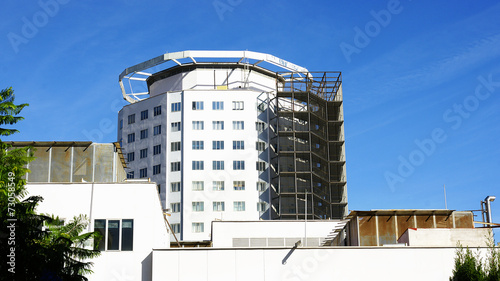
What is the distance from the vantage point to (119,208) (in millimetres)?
50750

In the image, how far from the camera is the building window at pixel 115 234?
4972 centimetres

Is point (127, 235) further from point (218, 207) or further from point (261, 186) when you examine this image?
point (261, 186)

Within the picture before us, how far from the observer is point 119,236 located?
50.2 metres

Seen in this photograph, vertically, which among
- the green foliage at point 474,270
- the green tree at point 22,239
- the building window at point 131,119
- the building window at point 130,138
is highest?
the building window at point 131,119

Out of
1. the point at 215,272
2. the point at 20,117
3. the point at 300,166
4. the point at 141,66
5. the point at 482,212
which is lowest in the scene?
the point at 215,272

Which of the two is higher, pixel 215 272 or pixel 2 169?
pixel 2 169

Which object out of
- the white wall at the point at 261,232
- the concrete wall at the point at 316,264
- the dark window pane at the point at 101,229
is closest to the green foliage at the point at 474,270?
the concrete wall at the point at 316,264

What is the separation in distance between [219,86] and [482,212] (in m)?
82.5

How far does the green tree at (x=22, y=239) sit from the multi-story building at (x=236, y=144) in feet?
275

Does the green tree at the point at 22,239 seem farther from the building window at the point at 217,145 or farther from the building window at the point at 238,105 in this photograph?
the building window at the point at 238,105

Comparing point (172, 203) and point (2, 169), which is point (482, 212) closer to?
point (2, 169)

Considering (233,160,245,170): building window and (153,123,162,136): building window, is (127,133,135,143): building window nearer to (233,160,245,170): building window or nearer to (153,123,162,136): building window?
(153,123,162,136): building window

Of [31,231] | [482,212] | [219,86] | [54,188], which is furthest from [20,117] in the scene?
[219,86]

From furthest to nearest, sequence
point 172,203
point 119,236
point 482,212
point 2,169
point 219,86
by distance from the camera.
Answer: point 219,86, point 172,203, point 482,212, point 119,236, point 2,169
